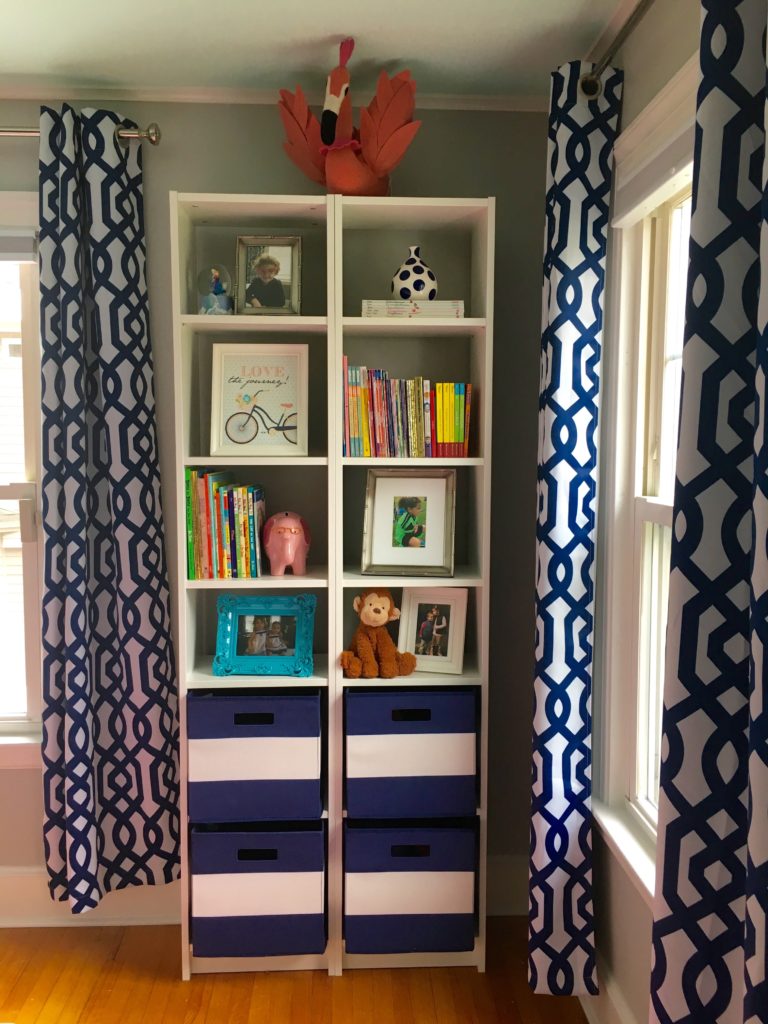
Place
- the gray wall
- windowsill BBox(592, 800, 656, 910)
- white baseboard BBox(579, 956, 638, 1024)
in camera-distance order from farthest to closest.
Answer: the gray wall
white baseboard BBox(579, 956, 638, 1024)
windowsill BBox(592, 800, 656, 910)

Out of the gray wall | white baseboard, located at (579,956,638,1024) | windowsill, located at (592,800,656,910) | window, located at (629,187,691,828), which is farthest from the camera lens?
the gray wall

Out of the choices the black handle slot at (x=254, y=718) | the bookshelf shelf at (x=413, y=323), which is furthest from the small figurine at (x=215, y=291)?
the black handle slot at (x=254, y=718)

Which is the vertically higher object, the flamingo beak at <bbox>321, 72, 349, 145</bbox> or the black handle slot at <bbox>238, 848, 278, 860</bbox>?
the flamingo beak at <bbox>321, 72, 349, 145</bbox>

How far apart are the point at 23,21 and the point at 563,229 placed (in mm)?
1352

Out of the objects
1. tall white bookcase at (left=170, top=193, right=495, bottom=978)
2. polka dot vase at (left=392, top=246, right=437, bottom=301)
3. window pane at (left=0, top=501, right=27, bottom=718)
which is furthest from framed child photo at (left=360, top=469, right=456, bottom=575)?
window pane at (left=0, top=501, right=27, bottom=718)

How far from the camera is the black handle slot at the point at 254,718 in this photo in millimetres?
2184

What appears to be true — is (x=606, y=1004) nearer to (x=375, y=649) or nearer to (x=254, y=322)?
(x=375, y=649)

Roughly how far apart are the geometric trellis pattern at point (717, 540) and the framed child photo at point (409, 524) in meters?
1.13

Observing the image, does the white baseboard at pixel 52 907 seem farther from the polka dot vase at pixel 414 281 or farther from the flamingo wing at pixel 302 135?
the flamingo wing at pixel 302 135

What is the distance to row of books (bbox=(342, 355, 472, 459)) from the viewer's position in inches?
86.1

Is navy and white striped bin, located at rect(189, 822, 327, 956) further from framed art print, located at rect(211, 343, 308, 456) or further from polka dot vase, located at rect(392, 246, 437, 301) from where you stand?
polka dot vase, located at rect(392, 246, 437, 301)

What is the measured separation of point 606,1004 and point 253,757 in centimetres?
105

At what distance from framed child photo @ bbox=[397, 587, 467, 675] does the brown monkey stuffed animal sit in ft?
0.16

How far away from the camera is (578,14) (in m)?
1.90
